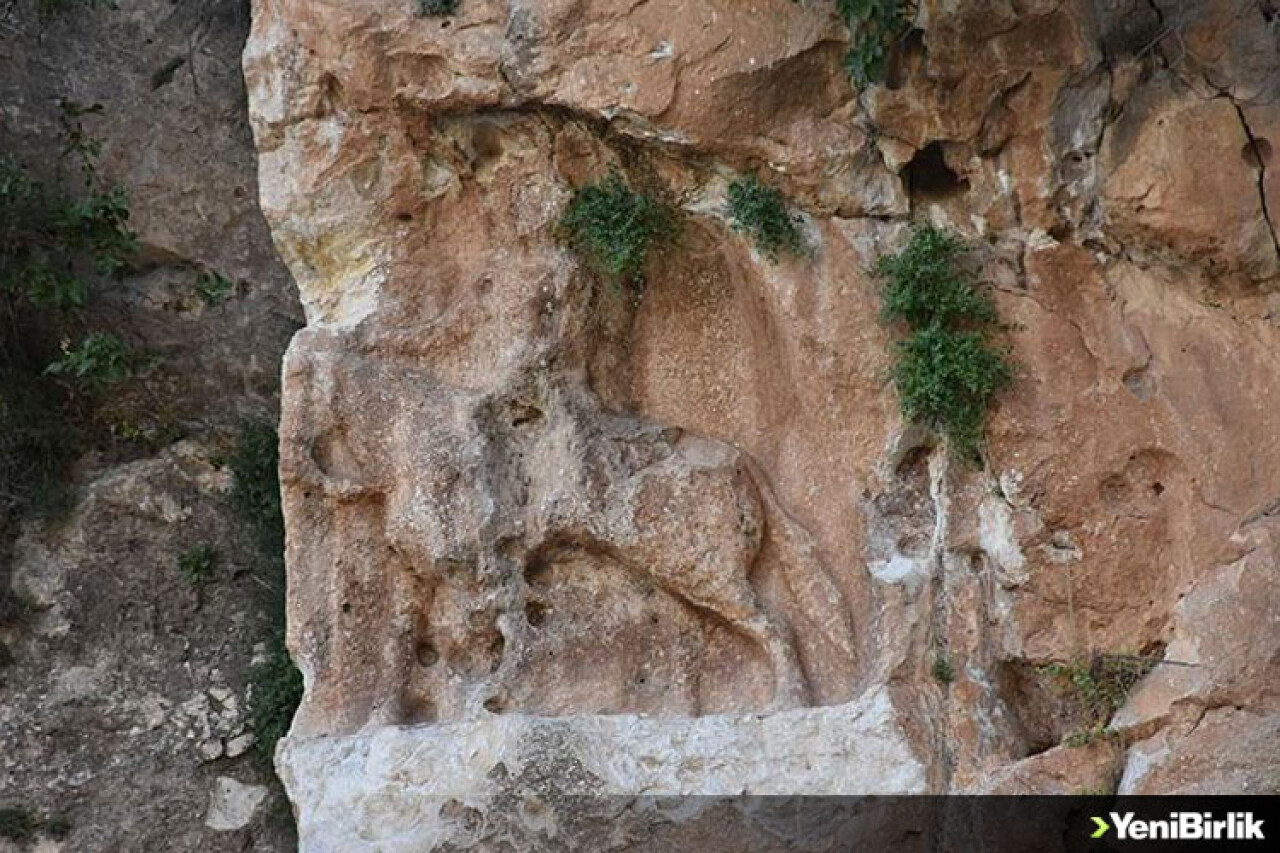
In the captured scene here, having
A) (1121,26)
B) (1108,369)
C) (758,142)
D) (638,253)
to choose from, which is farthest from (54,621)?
(1121,26)

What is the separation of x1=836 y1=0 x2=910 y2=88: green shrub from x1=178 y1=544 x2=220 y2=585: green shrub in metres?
3.95

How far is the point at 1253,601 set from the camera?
5.24 metres

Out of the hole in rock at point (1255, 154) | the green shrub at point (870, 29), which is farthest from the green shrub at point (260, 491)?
the hole in rock at point (1255, 154)

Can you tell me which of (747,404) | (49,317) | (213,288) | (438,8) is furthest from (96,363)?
(747,404)

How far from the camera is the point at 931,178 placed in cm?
602

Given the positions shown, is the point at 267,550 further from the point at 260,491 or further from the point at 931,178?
the point at 931,178

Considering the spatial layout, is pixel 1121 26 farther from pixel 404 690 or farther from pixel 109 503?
pixel 109 503

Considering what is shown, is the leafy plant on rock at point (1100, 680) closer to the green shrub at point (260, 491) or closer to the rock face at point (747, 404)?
the rock face at point (747, 404)

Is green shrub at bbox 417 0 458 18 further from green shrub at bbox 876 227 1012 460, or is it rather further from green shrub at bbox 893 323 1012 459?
green shrub at bbox 893 323 1012 459

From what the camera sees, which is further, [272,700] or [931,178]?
[272,700]

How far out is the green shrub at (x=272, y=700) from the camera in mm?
7301

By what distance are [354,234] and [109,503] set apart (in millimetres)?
2244

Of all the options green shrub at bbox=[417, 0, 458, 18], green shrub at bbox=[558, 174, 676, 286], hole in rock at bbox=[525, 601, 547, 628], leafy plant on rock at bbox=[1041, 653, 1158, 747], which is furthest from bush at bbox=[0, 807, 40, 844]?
leafy plant on rock at bbox=[1041, 653, 1158, 747]

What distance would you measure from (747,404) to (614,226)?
870 mm
